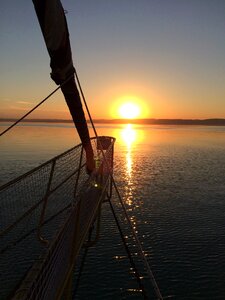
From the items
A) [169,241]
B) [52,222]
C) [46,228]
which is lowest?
A: [46,228]

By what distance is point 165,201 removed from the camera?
2575 centimetres

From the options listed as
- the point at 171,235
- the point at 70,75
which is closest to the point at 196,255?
the point at 171,235

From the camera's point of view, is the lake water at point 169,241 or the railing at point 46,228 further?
the lake water at point 169,241

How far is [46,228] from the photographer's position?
62.5ft

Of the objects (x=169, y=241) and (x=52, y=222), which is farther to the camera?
(x=52, y=222)

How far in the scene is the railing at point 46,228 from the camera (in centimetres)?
580

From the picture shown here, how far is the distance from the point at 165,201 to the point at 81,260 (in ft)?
38.9

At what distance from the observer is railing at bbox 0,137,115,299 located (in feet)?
19.0

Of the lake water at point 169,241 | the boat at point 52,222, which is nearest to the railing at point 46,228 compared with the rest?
the boat at point 52,222

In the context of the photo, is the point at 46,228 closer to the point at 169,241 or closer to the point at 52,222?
the point at 52,222

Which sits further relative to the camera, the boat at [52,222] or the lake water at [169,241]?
the lake water at [169,241]

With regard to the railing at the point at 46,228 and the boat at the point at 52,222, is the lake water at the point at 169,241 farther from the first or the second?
the railing at the point at 46,228

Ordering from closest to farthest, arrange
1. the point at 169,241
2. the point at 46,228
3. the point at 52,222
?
the point at 169,241
the point at 46,228
the point at 52,222

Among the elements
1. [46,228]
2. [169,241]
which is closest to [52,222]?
[46,228]
